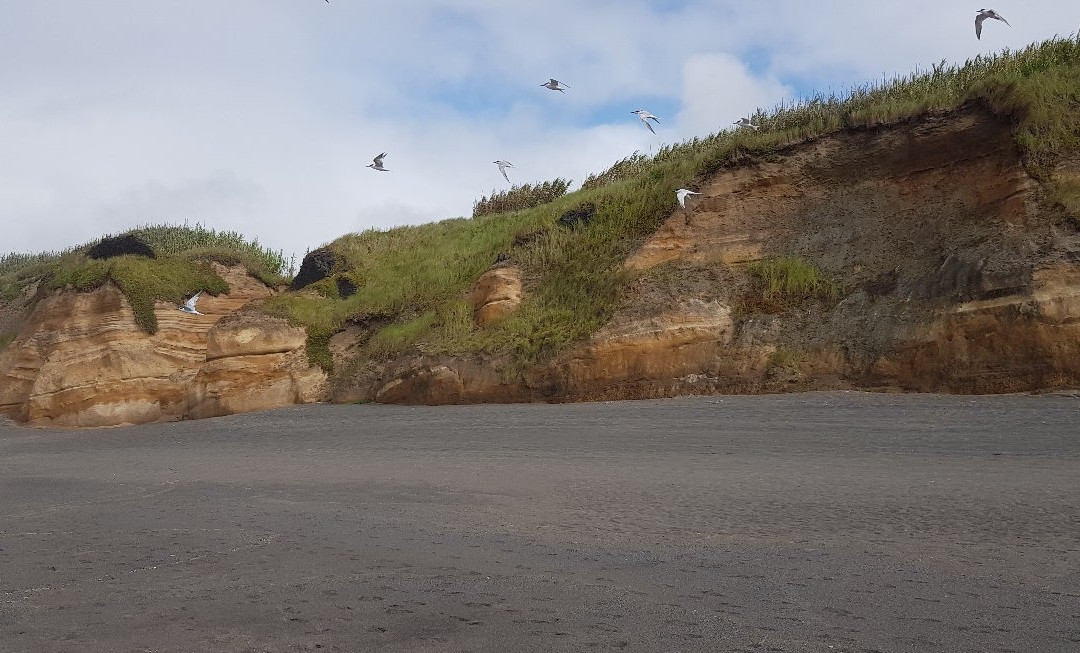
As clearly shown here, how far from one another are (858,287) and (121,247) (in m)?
19.6

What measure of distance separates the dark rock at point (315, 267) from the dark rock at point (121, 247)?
419cm

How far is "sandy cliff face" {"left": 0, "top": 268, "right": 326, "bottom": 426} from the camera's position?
18766 millimetres

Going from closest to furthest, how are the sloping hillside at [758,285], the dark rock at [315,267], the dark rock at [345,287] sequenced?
the sloping hillside at [758,285], the dark rock at [345,287], the dark rock at [315,267]

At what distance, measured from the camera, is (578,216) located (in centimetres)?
1678

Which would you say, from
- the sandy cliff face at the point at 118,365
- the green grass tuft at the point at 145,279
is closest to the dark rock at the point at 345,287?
the sandy cliff face at the point at 118,365

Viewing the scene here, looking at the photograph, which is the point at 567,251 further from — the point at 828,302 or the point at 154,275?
the point at 154,275

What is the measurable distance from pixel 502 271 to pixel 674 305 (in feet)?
14.0

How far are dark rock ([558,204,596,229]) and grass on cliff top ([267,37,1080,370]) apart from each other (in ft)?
0.55

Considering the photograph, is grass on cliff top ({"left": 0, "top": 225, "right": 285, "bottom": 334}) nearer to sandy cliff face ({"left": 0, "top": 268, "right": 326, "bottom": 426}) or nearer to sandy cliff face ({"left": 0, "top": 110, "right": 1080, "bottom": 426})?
sandy cliff face ({"left": 0, "top": 268, "right": 326, "bottom": 426})

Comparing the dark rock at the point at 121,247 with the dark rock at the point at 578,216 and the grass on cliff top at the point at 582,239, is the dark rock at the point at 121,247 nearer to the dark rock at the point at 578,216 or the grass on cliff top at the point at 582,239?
the grass on cliff top at the point at 582,239

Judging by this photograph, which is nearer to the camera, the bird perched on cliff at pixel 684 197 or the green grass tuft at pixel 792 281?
the green grass tuft at pixel 792 281

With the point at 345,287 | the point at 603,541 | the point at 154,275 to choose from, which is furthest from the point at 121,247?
the point at 603,541

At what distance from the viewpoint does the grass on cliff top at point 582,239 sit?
11.6 meters

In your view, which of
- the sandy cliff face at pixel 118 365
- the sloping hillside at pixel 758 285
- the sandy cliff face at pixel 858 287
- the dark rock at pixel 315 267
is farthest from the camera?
the dark rock at pixel 315 267
